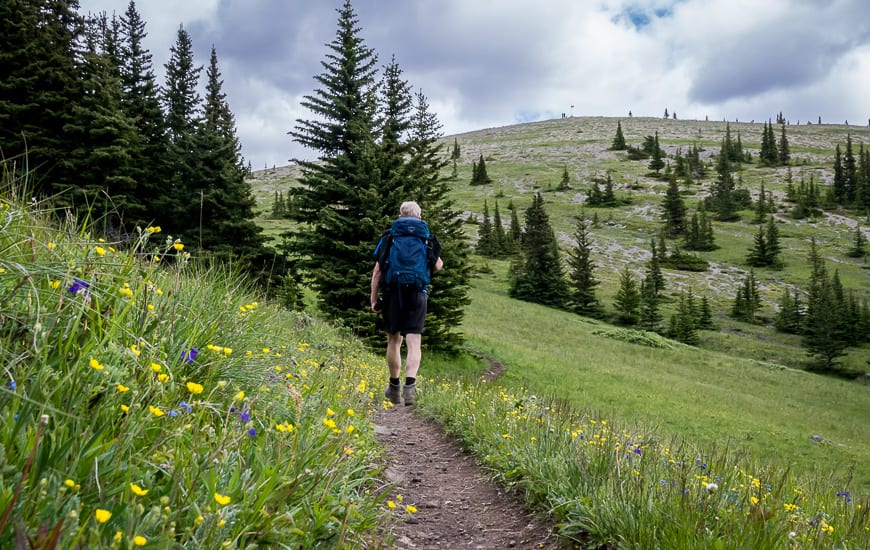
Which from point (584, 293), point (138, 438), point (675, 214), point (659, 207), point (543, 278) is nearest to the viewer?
point (138, 438)

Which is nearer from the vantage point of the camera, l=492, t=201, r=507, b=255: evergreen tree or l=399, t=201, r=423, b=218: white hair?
l=399, t=201, r=423, b=218: white hair

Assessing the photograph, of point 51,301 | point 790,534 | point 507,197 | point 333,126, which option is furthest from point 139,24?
point 507,197

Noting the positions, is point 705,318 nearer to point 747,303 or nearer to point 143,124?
point 747,303

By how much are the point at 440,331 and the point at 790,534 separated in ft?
60.8

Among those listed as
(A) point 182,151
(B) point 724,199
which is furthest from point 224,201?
(B) point 724,199

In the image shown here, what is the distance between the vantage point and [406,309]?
263 inches

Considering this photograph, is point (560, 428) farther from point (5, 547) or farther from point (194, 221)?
point (194, 221)

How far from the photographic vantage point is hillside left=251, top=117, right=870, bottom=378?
64188mm

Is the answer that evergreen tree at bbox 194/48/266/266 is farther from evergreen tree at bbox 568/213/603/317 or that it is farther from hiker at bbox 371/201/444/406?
evergreen tree at bbox 568/213/603/317

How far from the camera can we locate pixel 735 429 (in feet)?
61.0

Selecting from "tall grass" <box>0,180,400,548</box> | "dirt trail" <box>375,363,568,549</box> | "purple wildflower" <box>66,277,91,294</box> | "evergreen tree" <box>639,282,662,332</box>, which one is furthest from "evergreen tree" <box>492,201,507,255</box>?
"purple wildflower" <box>66,277,91,294</box>

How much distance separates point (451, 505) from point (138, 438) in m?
2.83

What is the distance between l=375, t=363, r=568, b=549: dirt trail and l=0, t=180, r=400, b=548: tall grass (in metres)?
0.62

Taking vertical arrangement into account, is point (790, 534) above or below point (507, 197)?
below
